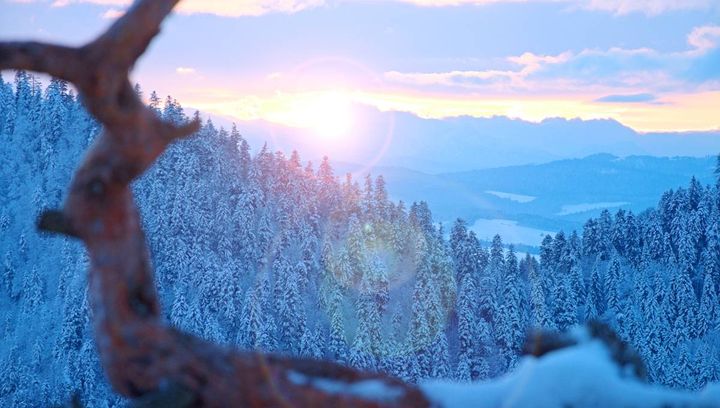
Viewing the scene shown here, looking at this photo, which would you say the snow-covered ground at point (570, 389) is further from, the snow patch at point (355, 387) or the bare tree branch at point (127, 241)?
the bare tree branch at point (127, 241)

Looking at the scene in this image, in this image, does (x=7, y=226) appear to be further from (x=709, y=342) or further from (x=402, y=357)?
(x=709, y=342)

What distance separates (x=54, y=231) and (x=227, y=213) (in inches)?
3477

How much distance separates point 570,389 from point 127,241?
5.12m

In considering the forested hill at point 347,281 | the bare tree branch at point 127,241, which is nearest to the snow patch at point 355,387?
the bare tree branch at point 127,241

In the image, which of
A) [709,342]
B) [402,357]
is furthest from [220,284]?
[709,342]

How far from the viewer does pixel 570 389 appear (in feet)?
22.9

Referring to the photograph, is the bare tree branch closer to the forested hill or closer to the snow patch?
the snow patch

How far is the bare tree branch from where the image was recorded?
6.72 meters

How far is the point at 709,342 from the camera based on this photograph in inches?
3285

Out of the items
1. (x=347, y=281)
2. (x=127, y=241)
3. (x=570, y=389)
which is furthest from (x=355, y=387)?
(x=347, y=281)

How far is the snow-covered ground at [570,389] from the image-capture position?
697 cm

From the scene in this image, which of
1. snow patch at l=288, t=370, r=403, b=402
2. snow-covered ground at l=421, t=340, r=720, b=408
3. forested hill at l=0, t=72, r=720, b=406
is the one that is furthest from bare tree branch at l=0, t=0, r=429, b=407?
forested hill at l=0, t=72, r=720, b=406

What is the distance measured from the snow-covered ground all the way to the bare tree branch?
0.78 m

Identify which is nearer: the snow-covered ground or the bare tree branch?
the bare tree branch
